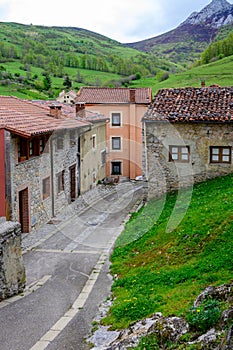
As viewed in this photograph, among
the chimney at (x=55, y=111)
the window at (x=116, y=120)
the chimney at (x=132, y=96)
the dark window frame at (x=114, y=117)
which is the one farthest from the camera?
the window at (x=116, y=120)

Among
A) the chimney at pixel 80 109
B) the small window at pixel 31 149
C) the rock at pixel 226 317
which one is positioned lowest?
the rock at pixel 226 317

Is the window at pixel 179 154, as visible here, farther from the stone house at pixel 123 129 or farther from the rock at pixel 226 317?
the stone house at pixel 123 129

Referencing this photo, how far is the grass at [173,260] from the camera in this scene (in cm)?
909

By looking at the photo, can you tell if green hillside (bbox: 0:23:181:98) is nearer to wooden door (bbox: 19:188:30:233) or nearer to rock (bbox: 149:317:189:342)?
wooden door (bbox: 19:188:30:233)

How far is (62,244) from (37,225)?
3134 mm

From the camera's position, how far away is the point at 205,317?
21.4 feet

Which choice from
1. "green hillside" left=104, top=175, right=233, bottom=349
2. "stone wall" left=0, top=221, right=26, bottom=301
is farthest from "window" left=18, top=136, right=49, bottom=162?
"stone wall" left=0, top=221, right=26, bottom=301

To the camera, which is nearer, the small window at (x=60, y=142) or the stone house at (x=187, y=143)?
the stone house at (x=187, y=143)

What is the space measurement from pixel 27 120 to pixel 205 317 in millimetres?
14752

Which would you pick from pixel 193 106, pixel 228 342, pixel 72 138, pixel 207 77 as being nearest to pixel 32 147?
pixel 72 138

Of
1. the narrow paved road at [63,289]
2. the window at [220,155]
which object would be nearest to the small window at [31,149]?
the narrow paved road at [63,289]

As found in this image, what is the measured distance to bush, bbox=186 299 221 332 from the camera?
21.3ft

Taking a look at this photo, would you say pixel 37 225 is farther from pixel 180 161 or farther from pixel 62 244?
pixel 180 161

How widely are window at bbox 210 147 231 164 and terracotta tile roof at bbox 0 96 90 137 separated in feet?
24.6
